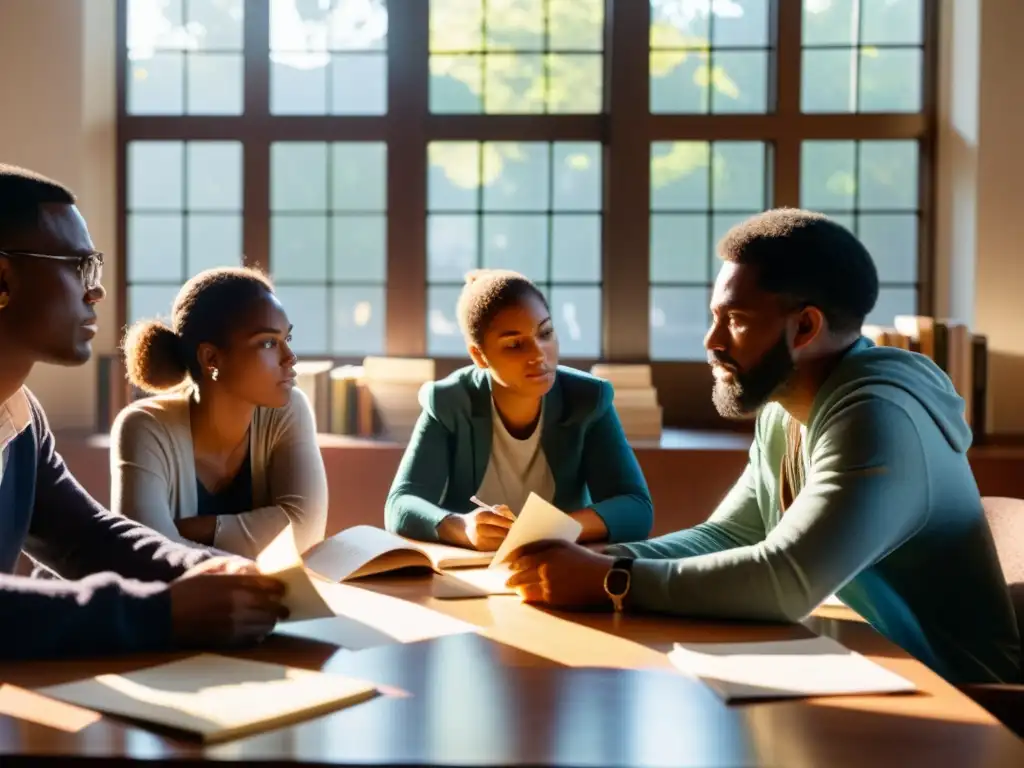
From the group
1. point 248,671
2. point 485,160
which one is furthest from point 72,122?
point 248,671

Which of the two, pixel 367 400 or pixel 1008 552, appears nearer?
pixel 1008 552

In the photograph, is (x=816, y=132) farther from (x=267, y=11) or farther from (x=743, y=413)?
(x=743, y=413)

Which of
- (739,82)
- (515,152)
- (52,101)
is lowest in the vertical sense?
(515,152)

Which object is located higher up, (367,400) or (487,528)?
(367,400)

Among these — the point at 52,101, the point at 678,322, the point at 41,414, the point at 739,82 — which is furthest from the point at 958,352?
the point at 52,101

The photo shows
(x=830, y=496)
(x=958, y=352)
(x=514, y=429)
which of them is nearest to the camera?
(x=830, y=496)

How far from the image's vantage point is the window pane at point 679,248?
171 inches

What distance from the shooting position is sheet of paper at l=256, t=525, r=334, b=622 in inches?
62.6

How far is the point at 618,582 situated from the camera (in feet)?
5.91

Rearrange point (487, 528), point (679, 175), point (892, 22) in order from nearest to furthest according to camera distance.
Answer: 1. point (487, 528)
2. point (892, 22)
3. point (679, 175)

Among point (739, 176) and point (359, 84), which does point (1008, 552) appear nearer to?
point (739, 176)

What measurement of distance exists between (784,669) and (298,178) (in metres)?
3.36

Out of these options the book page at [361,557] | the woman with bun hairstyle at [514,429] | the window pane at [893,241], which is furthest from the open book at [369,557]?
the window pane at [893,241]

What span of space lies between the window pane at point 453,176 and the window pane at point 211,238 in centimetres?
71
